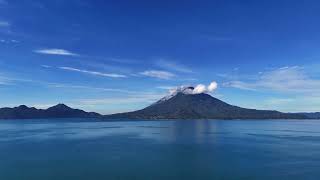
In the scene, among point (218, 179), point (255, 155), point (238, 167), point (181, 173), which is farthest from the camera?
point (255, 155)

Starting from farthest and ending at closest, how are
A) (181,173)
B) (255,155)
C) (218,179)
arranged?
(255,155) < (181,173) < (218,179)

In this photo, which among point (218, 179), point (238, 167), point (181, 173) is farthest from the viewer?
point (238, 167)

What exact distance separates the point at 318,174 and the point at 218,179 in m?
12.3

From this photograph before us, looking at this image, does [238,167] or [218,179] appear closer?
[218,179]

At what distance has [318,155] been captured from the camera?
5719cm

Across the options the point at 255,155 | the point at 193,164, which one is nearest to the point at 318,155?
the point at 255,155

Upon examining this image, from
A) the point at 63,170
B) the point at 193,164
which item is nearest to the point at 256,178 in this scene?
the point at 193,164

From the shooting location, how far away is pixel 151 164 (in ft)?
152

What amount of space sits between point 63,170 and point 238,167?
21.8m

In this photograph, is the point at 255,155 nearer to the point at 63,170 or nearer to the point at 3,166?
the point at 63,170

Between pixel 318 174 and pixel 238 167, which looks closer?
pixel 318 174

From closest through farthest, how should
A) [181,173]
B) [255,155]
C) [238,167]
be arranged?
[181,173], [238,167], [255,155]

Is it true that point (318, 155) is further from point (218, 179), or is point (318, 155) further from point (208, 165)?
point (218, 179)

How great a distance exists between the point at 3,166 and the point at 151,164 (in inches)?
759
